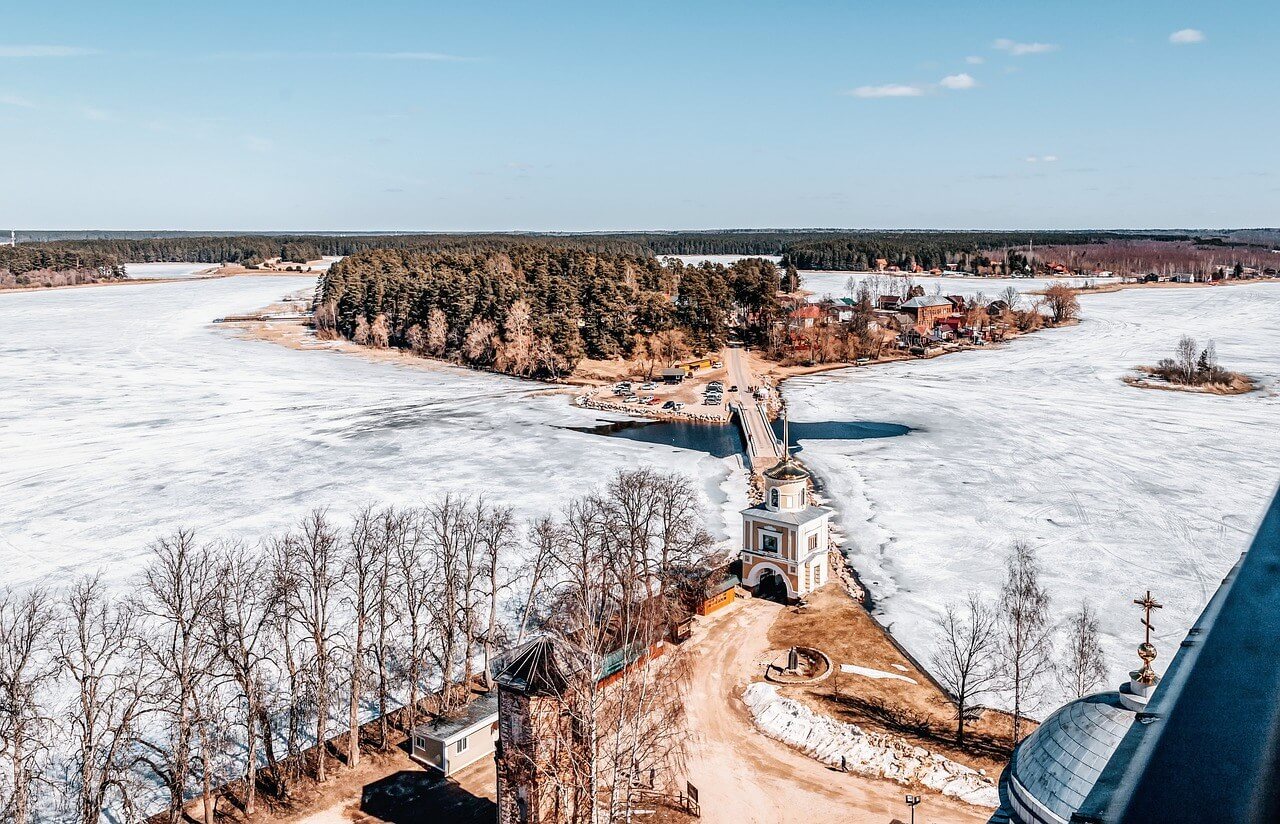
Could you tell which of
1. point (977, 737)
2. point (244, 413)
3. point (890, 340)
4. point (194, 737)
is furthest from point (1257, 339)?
point (194, 737)

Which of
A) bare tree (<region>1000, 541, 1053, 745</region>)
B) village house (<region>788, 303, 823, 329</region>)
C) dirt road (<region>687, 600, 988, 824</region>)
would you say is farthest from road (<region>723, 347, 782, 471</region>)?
dirt road (<region>687, 600, 988, 824</region>)

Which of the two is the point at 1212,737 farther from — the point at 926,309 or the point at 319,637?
the point at 926,309

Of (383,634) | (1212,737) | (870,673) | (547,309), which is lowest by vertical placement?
(870,673)

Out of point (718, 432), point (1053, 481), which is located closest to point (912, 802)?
point (1053, 481)

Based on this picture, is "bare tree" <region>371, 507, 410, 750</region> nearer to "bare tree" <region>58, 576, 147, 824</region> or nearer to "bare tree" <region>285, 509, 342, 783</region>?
"bare tree" <region>285, 509, 342, 783</region>

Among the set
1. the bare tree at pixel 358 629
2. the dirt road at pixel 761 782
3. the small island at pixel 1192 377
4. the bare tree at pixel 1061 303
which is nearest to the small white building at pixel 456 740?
the bare tree at pixel 358 629

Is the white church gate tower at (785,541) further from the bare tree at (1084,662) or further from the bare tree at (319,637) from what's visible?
the bare tree at (319,637)
